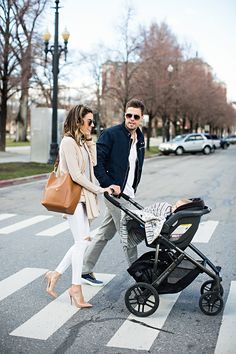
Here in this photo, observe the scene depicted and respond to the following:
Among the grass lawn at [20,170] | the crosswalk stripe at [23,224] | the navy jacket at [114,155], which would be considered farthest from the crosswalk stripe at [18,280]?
the grass lawn at [20,170]

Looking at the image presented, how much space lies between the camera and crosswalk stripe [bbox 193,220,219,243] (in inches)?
306

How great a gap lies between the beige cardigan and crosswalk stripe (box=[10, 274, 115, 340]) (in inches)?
34.9

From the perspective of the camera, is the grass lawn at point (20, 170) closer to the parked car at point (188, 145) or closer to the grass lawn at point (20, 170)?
the grass lawn at point (20, 170)

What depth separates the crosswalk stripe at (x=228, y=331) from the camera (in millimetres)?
3789

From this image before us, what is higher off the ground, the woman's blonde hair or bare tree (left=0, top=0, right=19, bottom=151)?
bare tree (left=0, top=0, right=19, bottom=151)

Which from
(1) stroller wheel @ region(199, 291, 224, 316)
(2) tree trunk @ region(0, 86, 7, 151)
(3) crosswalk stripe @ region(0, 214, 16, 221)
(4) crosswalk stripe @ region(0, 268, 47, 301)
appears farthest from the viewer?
(2) tree trunk @ region(0, 86, 7, 151)

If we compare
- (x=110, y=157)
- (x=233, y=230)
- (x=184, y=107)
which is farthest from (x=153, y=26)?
(x=110, y=157)

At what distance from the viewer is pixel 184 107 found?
45594mm

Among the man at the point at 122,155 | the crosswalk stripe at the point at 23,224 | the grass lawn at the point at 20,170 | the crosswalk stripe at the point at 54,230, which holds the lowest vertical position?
the crosswalk stripe at the point at 23,224

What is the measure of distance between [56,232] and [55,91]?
47.5 feet

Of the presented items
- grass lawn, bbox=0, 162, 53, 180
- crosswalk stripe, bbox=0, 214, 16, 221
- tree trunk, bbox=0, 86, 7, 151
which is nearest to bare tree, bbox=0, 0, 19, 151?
tree trunk, bbox=0, 86, 7, 151

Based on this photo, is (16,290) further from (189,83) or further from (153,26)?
(189,83)

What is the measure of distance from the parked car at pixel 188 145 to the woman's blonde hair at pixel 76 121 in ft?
108

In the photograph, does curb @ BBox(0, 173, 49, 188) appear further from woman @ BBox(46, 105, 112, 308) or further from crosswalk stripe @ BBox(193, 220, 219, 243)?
woman @ BBox(46, 105, 112, 308)
